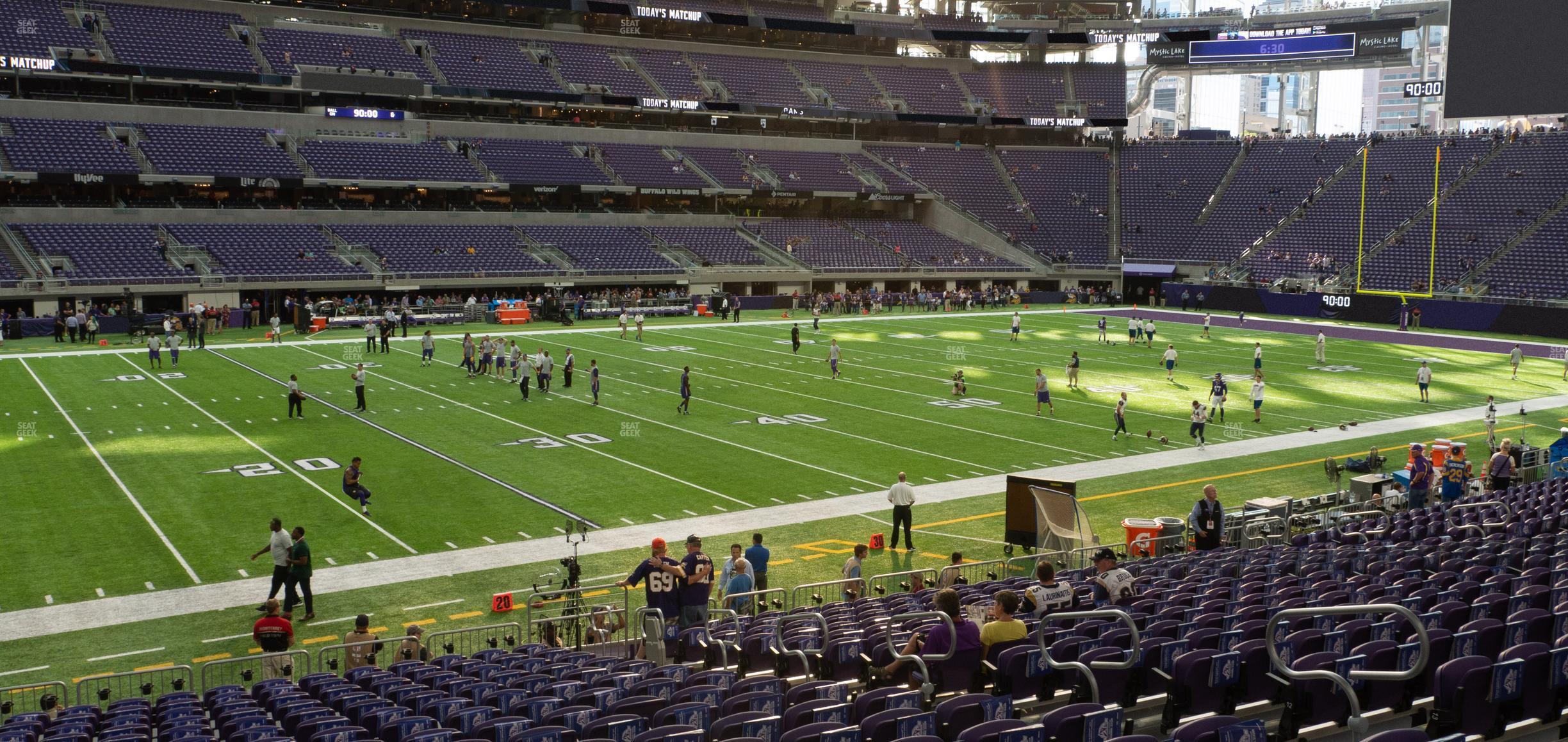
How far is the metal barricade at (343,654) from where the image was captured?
43.2ft

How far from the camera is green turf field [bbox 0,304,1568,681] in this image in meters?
18.3

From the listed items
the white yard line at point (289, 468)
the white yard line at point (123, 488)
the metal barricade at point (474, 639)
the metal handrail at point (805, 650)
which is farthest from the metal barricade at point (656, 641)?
the white yard line at point (123, 488)

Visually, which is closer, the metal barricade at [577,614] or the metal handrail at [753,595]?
the metal handrail at [753,595]

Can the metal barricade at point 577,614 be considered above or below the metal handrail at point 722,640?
below

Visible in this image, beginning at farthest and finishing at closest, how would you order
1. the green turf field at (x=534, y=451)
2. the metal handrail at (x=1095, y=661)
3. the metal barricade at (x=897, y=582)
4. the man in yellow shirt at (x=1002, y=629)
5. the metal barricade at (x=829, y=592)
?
the green turf field at (x=534, y=451) < the metal barricade at (x=897, y=582) < the metal barricade at (x=829, y=592) < the man in yellow shirt at (x=1002, y=629) < the metal handrail at (x=1095, y=661)

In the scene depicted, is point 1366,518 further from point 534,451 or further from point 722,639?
point 534,451

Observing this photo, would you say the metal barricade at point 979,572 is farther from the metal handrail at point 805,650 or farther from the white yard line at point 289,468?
the white yard line at point 289,468

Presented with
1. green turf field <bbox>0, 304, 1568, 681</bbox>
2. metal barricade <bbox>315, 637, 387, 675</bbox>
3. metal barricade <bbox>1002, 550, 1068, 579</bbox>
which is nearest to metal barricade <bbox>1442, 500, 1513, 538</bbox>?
green turf field <bbox>0, 304, 1568, 681</bbox>

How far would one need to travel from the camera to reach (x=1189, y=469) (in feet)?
84.3

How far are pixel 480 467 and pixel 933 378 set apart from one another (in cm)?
1791

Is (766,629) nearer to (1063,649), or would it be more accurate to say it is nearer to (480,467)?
(1063,649)

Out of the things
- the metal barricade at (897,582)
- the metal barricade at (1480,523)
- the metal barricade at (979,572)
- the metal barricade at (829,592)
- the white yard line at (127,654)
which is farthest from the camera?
the metal barricade at (979,572)

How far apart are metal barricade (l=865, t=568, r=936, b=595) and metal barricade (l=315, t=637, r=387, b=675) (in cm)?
647

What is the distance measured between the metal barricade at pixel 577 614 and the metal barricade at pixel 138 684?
3.87m
